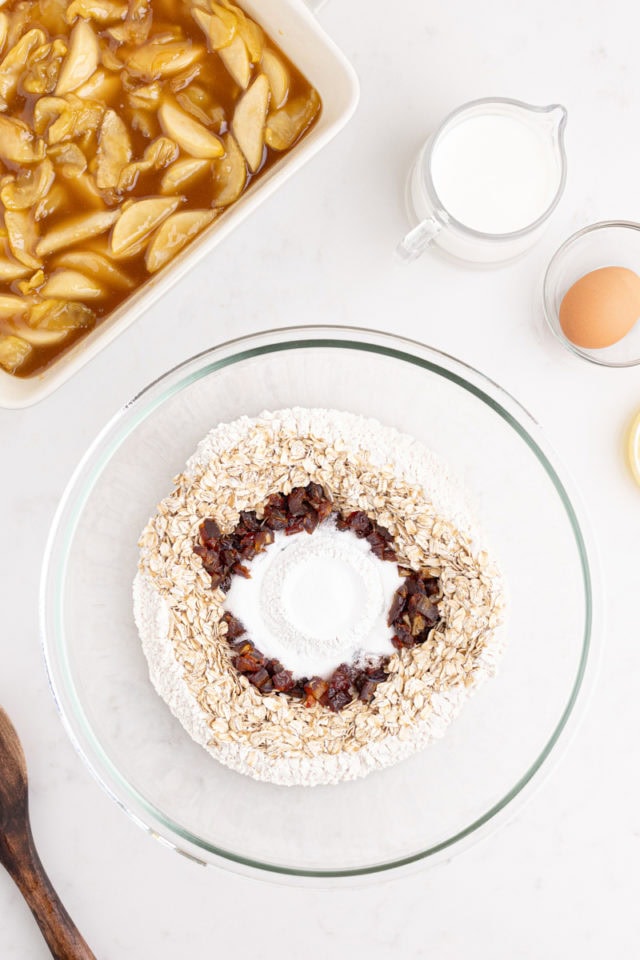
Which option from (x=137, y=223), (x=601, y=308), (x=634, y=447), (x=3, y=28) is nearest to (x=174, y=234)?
(x=137, y=223)

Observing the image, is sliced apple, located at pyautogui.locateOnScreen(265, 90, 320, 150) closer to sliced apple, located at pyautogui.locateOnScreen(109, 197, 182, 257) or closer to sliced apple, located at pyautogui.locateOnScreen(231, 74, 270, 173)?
sliced apple, located at pyautogui.locateOnScreen(231, 74, 270, 173)

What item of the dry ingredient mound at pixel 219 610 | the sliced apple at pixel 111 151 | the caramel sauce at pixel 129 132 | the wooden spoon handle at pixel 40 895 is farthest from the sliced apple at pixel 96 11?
the wooden spoon handle at pixel 40 895

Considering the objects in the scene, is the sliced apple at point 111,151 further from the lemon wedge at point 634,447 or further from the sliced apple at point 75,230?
the lemon wedge at point 634,447

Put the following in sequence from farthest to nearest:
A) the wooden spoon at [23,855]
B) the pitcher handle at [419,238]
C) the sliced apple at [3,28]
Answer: the wooden spoon at [23,855] → the pitcher handle at [419,238] → the sliced apple at [3,28]

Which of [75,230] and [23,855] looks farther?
[23,855]

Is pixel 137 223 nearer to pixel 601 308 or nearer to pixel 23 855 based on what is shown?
pixel 601 308

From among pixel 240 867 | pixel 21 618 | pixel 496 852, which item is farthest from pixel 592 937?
pixel 21 618
